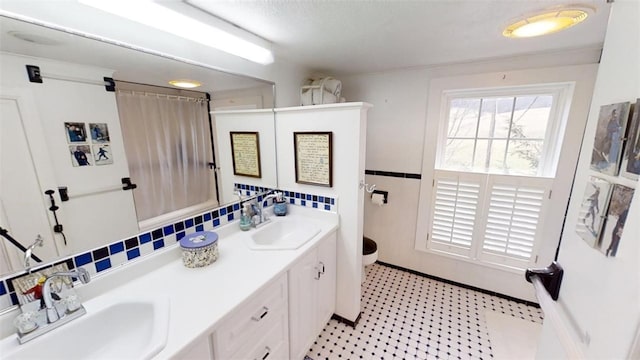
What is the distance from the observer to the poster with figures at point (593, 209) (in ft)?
1.94

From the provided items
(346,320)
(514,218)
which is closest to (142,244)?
(346,320)

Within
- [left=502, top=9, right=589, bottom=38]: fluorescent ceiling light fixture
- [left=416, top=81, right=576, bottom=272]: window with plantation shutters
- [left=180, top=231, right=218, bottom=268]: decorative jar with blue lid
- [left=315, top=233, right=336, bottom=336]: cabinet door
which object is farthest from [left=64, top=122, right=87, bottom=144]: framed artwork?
[left=416, top=81, right=576, bottom=272]: window with plantation shutters

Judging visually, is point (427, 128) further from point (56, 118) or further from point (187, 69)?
point (56, 118)

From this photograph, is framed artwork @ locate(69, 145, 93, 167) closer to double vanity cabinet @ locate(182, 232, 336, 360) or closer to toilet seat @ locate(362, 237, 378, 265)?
double vanity cabinet @ locate(182, 232, 336, 360)

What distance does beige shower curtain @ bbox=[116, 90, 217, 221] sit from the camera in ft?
3.50

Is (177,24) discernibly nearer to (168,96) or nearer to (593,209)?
(168,96)

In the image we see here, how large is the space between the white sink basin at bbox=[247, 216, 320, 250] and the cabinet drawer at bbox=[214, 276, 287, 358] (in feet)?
0.92

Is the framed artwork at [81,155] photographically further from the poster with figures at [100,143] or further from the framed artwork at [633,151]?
the framed artwork at [633,151]

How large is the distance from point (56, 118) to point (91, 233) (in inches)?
17.7

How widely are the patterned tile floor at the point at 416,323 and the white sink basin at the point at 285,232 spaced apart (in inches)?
30.4

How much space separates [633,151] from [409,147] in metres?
1.68

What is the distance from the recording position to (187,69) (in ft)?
4.06

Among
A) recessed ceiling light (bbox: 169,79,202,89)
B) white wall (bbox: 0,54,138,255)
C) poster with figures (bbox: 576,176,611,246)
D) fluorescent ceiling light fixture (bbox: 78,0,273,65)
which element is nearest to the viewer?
poster with figures (bbox: 576,176,611,246)

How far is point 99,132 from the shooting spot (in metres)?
0.96
